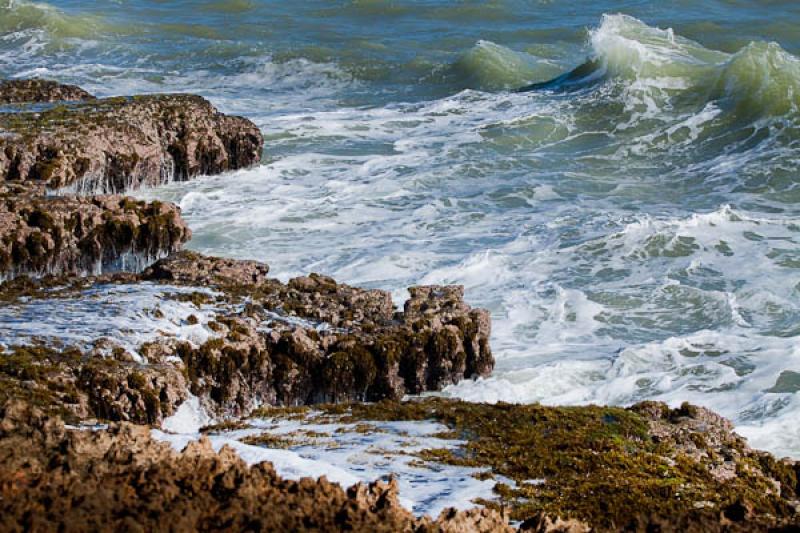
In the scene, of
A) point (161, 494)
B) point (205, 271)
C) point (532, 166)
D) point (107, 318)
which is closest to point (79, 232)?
point (205, 271)

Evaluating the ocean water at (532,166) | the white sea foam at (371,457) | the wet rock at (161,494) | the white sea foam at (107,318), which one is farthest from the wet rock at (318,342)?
the wet rock at (161,494)

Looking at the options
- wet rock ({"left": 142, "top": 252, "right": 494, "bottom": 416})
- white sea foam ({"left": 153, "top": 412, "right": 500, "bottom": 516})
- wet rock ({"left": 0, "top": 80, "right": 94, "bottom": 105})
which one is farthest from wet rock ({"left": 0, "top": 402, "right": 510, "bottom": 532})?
wet rock ({"left": 0, "top": 80, "right": 94, "bottom": 105})

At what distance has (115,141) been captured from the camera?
25484 millimetres

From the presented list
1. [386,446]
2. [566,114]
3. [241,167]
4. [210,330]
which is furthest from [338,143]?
[386,446]

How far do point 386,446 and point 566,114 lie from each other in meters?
26.6

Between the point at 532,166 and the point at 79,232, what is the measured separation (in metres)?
15.3

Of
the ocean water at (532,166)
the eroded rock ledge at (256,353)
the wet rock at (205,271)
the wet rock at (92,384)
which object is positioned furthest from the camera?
the ocean water at (532,166)

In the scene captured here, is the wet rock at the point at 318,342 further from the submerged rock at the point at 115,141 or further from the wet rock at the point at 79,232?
the submerged rock at the point at 115,141

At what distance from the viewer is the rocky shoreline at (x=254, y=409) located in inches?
311

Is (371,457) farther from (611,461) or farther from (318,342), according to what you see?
(318,342)

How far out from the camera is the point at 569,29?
51.1 meters

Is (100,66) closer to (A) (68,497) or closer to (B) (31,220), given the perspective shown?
(B) (31,220)

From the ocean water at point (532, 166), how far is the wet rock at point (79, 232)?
3127mm

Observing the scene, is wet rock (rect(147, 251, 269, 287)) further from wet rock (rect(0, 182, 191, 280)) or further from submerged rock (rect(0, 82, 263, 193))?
submerged rock (rect(0, 82, 263, 193))
